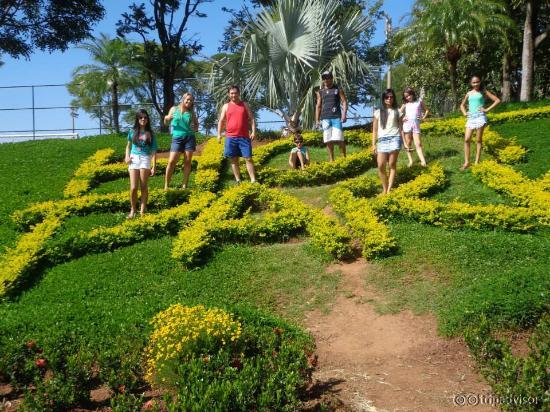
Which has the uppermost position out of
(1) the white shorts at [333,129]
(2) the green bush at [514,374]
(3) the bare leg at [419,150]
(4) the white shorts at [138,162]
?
(1) the white shorts at [333,129]

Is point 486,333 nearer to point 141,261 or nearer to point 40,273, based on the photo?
point 141,261

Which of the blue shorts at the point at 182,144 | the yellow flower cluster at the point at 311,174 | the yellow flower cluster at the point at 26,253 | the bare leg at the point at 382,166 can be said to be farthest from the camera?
the yellow flower cluster at the point at 311,174

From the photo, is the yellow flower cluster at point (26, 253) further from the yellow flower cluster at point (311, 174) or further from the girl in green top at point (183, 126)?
the yellow flower cluster at point (311, 174)

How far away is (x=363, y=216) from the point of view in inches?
307

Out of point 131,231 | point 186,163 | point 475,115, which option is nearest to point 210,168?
point 186,163

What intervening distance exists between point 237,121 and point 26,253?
12.8 ft

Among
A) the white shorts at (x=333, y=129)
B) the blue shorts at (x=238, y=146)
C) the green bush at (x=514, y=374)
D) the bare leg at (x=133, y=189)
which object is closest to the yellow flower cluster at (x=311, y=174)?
the white shorts at (x=333, y=129)

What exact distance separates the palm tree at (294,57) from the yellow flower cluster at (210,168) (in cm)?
238

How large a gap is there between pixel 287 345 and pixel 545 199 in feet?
16.8

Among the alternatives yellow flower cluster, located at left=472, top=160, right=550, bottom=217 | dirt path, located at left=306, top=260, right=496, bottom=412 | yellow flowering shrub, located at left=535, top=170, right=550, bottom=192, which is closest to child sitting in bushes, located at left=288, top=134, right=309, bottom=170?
yellow flower cluster, located at left=472, top=160, right=550, bottom=217

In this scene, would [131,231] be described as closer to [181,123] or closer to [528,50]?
[181,123]

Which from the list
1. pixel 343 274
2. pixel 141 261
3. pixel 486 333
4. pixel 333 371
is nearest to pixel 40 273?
pixel 141 261

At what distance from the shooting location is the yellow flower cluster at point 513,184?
8.06 metres

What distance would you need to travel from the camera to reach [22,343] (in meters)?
4.84
